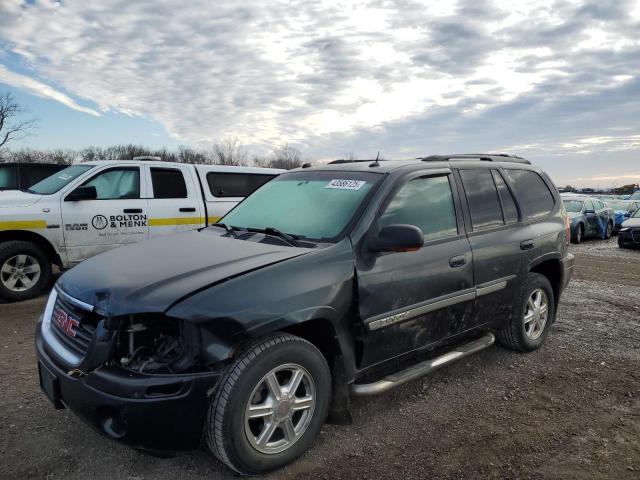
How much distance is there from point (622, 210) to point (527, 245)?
19071 mm

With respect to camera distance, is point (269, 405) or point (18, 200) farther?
point (18, 200)

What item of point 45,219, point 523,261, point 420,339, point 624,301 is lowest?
point 624,301

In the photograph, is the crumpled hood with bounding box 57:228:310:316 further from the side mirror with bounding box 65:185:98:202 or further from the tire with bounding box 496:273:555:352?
the side mirror with bounding box 65:185:98:202

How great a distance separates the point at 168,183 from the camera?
24.8 ft

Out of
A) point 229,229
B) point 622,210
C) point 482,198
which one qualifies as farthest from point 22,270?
point 622,210

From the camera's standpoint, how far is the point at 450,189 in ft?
12.6

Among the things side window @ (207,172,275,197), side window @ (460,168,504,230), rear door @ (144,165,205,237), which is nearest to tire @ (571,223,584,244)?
side window @ (207,172,275,197)

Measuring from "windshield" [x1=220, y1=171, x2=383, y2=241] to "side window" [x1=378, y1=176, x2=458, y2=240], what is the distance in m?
0.21

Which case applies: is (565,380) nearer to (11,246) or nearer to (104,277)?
(104,277)

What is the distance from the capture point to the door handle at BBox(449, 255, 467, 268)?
3562 millimetres

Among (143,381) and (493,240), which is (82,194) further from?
(493,240)

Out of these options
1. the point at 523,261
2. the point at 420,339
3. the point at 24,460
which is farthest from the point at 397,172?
the point at 24,460

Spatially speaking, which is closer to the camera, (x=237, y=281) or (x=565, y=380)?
(x=237, y=281)

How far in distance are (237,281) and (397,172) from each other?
1.53m
